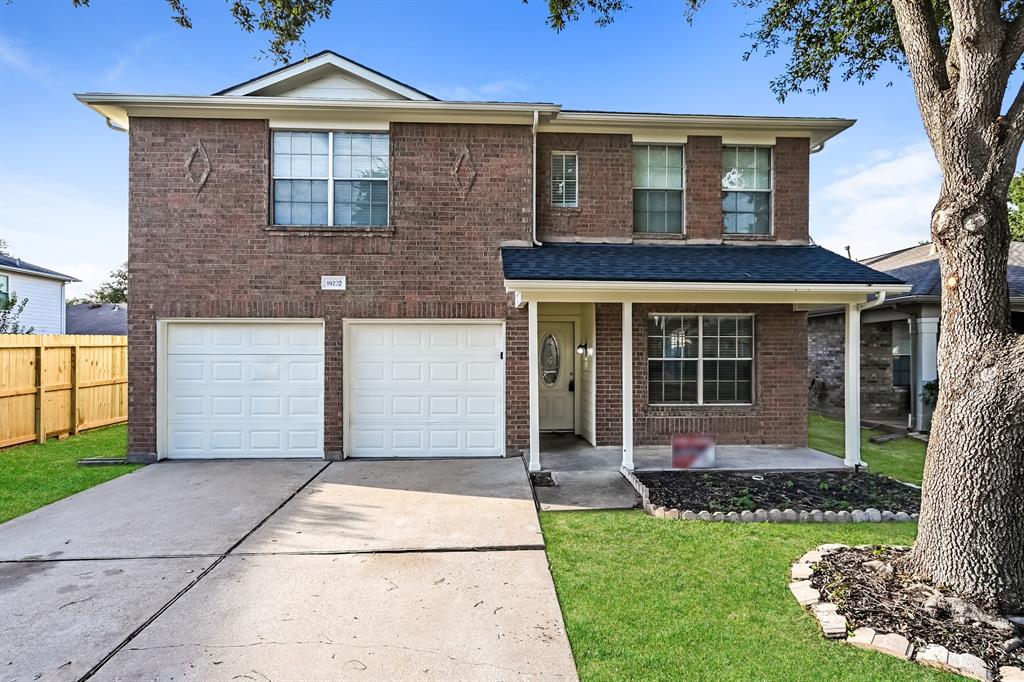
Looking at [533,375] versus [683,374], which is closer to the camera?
[533,375]

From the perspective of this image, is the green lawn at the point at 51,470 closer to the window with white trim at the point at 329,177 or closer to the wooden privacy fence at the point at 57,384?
the wooden privacy fence at the point at 57,384

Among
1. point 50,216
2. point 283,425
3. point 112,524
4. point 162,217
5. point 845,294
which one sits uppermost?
point 50,216

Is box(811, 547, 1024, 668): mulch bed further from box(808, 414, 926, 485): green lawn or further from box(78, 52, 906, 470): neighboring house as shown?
box(78, 52, 906, 470): neighboring house

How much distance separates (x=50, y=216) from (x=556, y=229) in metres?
28.7

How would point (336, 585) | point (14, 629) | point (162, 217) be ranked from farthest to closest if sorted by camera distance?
1. point (162, 217)
2. point (336, 585)
3. point (14, 629)

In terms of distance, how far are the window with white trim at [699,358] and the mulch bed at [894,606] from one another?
4813 mm

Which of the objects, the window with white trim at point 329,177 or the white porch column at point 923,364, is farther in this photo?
the white porch column at point 923,364

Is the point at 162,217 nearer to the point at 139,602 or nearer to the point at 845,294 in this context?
the point at 139,602

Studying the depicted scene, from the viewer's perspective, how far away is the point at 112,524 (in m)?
5.29

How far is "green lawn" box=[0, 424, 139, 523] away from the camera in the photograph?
20.4 feet

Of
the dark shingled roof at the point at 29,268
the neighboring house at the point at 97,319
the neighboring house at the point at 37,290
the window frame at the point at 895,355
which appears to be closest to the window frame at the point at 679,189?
the window frame at the point at 895,355

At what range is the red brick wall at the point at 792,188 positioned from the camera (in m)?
9.20

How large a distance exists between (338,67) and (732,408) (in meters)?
8.83

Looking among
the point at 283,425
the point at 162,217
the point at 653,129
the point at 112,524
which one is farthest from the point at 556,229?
the point at 112,524
